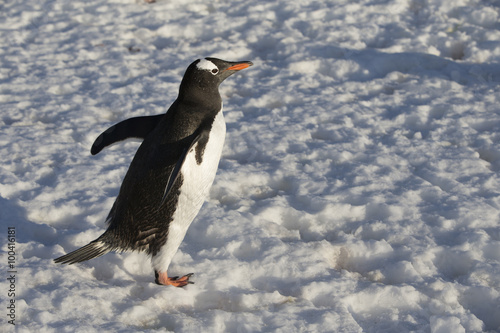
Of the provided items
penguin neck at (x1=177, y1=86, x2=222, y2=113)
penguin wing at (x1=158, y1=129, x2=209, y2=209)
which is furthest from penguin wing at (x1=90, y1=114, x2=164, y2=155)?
penguin wing at (x1=158, y1=129, x2=209, y2=209)

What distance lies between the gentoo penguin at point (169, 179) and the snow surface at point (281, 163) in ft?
0.78

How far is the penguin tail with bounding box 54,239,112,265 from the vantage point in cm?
307

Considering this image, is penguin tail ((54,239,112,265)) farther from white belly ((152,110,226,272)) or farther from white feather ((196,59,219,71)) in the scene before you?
white feather ((196,59,219,71))

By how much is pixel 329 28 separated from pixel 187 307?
4271 millimetres

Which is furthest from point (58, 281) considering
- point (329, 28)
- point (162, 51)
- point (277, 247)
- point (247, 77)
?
point (329, 28)

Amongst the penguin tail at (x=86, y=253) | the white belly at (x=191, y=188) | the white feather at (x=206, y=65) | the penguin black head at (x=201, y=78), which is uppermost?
the white feather at (x=206, y=65)

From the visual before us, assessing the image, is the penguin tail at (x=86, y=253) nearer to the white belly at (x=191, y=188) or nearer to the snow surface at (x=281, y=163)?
the snow surface at (x=281, y=163)

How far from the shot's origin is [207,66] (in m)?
3.24

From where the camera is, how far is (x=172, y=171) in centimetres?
293

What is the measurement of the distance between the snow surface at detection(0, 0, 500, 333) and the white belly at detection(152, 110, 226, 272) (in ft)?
0.69

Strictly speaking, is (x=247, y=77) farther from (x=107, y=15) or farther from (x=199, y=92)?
(x=199, y=92)

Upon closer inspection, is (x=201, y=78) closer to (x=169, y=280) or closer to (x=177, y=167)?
(x=177, y=167)

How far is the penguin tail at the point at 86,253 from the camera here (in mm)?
3072

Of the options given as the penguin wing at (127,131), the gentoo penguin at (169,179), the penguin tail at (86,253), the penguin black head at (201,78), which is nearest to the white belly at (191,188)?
the gentoo penguin at (169,179)
